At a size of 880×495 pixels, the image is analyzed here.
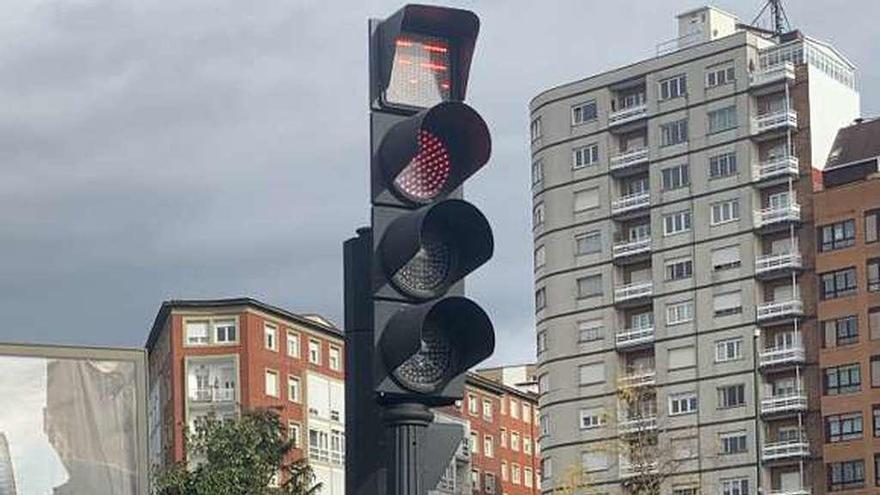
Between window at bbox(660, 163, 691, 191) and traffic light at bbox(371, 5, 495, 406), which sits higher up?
window at bbox(660, 163, 691, 191)

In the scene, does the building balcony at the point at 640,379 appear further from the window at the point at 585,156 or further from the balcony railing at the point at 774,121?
the balcony railing at the point at 774,121

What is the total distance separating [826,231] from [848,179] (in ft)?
9.63

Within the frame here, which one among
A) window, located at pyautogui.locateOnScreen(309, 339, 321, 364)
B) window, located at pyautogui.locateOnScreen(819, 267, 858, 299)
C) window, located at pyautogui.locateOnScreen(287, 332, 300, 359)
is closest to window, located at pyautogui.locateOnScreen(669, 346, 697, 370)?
window, located at pyautogui.locateOnScreen(819, 267, 858, 299)

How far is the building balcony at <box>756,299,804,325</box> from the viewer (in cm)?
9306

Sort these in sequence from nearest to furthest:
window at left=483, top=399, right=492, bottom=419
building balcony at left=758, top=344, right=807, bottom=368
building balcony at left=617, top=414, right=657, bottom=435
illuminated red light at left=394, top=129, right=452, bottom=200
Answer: illuminated red light at left=394, top=129, right=452, bottom=200
building balcony at left=617, top=414, right=657, bottom=435
building balcony at left=758, top=344, right=807, bottom=368
window at left=483, top=399, right=492, bottom=419

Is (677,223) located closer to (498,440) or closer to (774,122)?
(774,122)

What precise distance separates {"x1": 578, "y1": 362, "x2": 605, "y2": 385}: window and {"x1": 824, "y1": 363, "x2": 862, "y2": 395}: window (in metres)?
11.9

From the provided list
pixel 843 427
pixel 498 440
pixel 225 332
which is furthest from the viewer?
pixel 498 440

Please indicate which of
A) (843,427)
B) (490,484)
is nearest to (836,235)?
(843,427)

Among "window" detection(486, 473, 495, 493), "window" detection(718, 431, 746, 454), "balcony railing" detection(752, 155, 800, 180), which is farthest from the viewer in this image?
"window" detection(486, 473, 495, 493)

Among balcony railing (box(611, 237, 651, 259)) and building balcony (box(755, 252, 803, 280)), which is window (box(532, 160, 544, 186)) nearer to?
balcony railing (box(611, 237, 651, 259))

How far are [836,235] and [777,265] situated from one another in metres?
3.12

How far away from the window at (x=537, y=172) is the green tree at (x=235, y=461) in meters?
41.2

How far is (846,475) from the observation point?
9056cm
